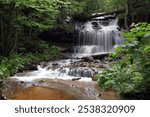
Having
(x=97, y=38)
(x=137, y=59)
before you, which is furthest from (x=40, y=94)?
(x=97, y=38)

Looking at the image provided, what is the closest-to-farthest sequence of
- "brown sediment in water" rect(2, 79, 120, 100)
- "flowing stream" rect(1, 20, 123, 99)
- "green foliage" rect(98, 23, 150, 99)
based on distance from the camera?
"green foliage" rect(98, 23, 150, 99) < "brown sediment in water" rect(2, 79, 120, 100) < "flowing stream" rect(1, 20, 123, 99)

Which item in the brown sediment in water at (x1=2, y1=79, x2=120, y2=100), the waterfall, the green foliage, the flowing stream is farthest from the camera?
the waterfall

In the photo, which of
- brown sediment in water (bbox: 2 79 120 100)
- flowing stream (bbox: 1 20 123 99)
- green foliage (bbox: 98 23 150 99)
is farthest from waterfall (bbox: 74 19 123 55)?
→ green foliage (bbox: 98 23 150 99)

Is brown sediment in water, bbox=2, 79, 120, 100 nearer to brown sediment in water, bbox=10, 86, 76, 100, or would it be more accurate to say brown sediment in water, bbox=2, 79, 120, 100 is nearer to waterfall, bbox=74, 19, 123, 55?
brown sediment in water, bbox=10, 86, 76, 100

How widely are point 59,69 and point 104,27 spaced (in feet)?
32.9

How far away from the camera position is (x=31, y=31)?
55.8 ft

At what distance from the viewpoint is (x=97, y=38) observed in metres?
19.8

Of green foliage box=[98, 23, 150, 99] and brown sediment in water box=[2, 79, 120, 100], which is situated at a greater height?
green foliage box=[98, 23, 150, 99]

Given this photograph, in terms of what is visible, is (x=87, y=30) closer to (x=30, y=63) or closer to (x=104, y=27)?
(x=104, y=27)

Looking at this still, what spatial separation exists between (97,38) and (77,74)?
904 cm

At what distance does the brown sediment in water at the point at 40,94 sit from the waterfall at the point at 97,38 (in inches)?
436

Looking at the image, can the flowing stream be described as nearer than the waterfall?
Yes

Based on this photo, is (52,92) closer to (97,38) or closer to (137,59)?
(137,59)

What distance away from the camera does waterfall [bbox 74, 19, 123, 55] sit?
19.0 m
